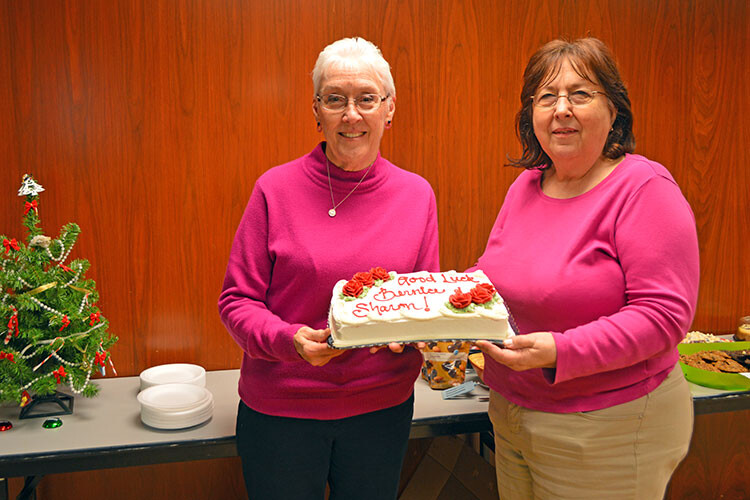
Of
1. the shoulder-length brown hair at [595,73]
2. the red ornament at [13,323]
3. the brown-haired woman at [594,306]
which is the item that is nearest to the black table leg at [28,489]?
the red ornament at [13,323]

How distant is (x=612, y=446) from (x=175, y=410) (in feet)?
4.75

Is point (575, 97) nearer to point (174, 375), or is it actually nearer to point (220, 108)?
point (220, 108)

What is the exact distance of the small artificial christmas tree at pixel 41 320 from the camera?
209 centimetres

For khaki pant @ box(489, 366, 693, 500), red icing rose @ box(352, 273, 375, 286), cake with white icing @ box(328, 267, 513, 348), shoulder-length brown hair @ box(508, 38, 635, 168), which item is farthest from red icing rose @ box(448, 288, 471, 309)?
shoulder-length brown hair @ box(508, 38, 635, 168)

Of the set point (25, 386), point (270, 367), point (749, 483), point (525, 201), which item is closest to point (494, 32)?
point (525, 201)

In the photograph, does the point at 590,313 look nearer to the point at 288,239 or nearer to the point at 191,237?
the point at 288,239

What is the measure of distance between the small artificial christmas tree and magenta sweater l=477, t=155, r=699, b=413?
4.95 feet

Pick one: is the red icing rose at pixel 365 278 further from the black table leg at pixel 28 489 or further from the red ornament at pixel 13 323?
the black table leg at pixel 28 489

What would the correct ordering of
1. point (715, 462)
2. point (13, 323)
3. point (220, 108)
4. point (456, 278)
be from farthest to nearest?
point (715, 462) → point (220, 108) → point (13, 323) → point (456, 278)

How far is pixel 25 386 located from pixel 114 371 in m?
0.42

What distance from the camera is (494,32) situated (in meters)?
2.91

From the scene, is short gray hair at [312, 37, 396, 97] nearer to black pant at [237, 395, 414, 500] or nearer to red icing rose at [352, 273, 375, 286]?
red icing rose at [352, 273, 375, 286]

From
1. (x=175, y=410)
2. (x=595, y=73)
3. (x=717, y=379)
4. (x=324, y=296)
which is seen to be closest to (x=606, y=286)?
(x=595, y=73)

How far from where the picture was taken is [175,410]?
215cm
